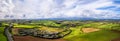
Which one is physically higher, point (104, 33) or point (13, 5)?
point (13, 5)

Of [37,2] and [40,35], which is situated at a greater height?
[37,2]

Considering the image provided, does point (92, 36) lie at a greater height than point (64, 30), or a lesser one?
lesser

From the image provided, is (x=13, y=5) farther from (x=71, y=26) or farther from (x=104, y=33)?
(x=104, y=33)

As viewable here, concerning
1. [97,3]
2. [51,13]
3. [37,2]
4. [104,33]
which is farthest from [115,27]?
[37,2]

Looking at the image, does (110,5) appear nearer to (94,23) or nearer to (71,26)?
(94,23)

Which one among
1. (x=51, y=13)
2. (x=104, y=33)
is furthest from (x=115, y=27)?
(x=51, y=13)

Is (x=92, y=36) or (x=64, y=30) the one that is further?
(x=64, y=30)
